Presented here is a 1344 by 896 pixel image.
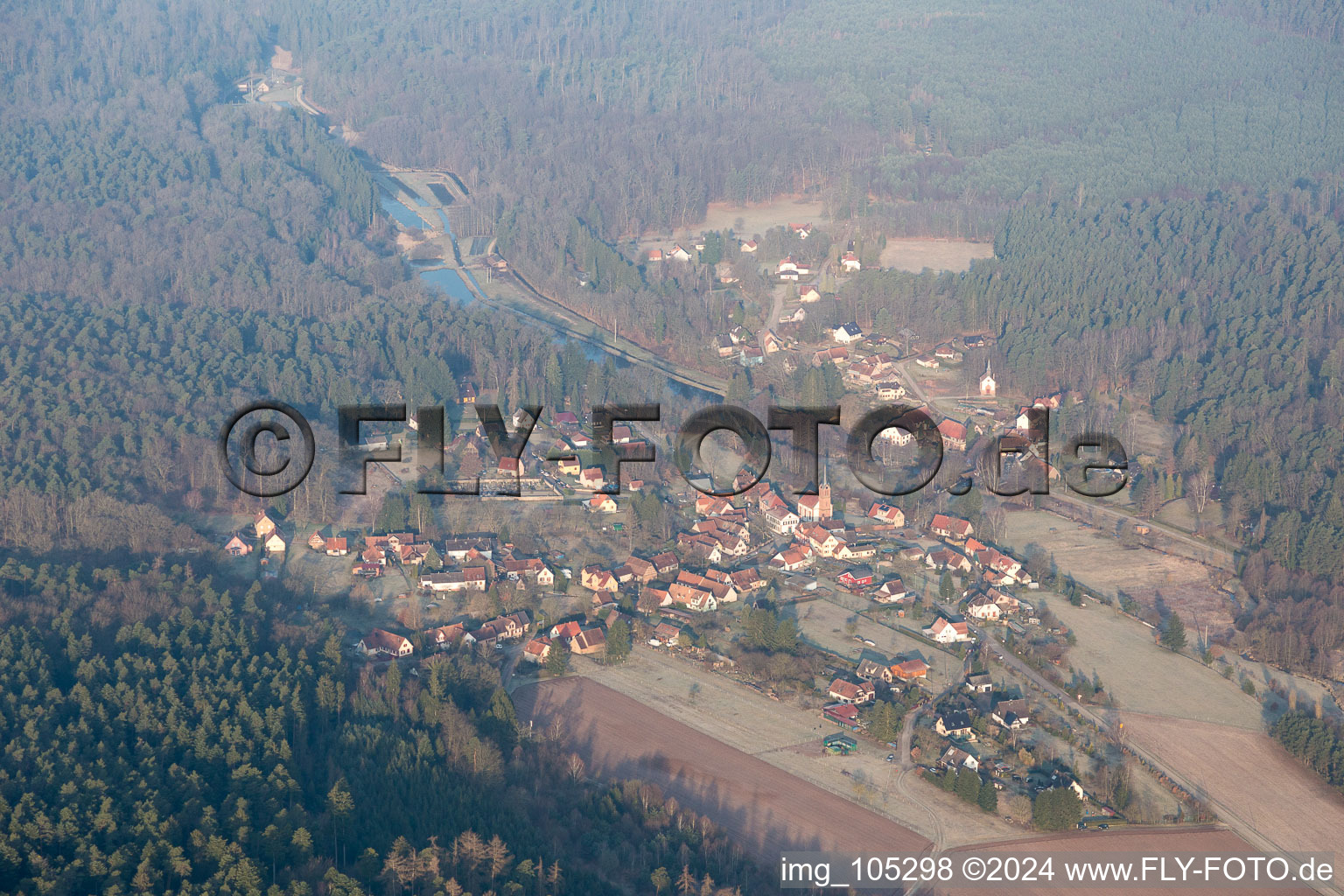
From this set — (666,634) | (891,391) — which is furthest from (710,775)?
Result: (891,391)

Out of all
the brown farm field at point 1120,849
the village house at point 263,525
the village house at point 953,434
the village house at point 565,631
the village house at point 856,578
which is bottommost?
the brown farm field at point 1120,849

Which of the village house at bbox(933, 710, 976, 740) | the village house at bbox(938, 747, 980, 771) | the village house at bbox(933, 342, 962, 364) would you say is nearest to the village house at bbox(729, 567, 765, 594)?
the village house at bbox(933, 710, 976, 740)

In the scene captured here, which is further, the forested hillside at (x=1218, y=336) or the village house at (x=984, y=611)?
the forested hillside at (x=1218, y=336)

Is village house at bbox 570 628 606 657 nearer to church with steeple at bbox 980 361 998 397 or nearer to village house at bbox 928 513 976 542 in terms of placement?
village house at bbox 928 513 976 542

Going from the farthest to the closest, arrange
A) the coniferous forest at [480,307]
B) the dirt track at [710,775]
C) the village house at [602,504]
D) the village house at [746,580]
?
the village house at [602,504]
the village house at [746,580]
the dirt track at [710,775]
the coniferous forest at [480,307]

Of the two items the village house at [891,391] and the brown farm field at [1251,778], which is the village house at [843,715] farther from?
the village house at [891,391]

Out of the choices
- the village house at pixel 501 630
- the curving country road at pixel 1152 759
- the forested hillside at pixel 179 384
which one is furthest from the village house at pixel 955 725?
the forested hillside at pixel 179 384

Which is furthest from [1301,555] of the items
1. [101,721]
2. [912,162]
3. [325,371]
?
[912,162]
